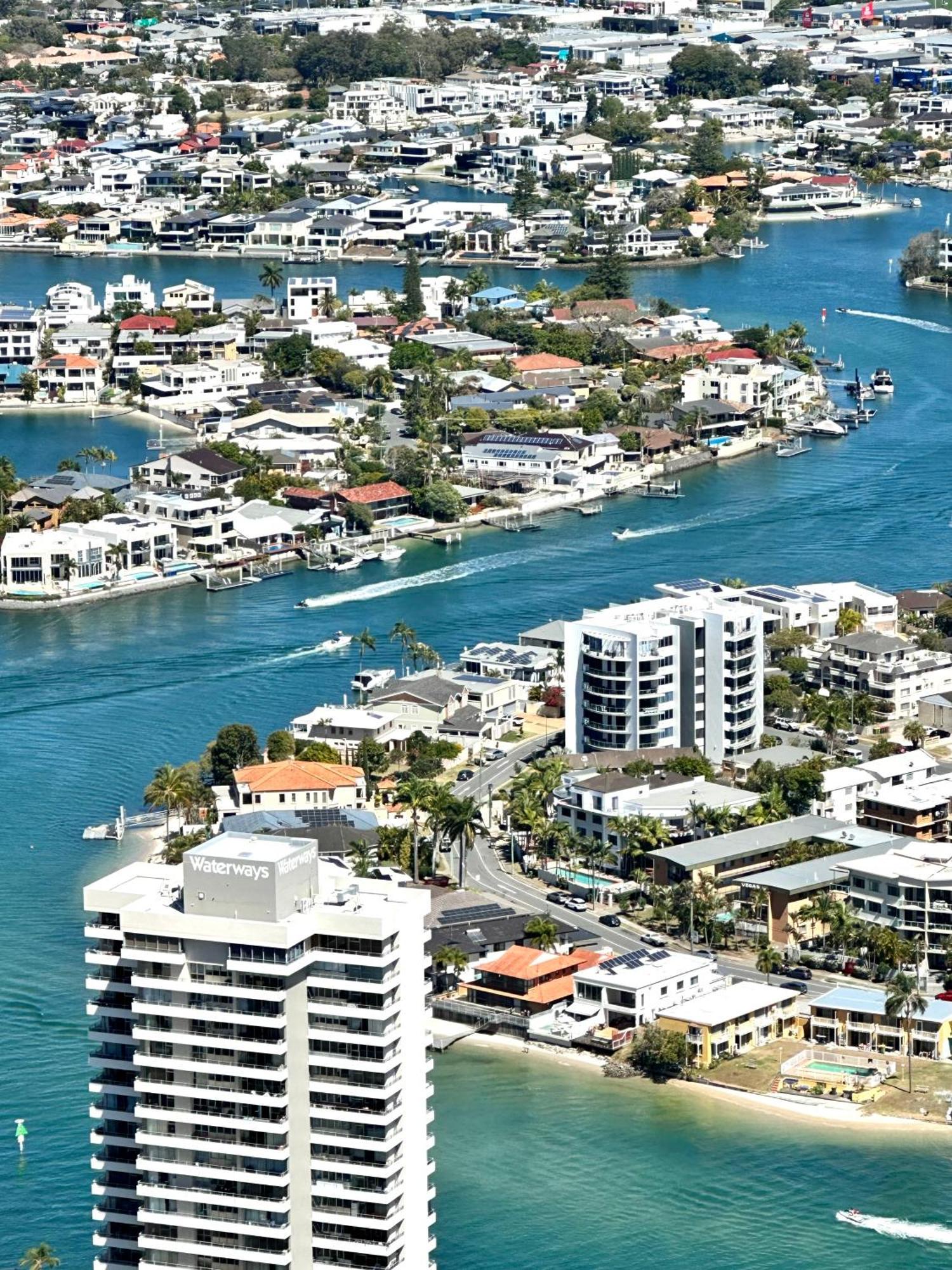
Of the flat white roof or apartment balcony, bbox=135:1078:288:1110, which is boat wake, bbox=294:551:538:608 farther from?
apartment balcony, bbox=135:1078:288:1110

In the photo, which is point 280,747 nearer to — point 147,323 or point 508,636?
point 508,636

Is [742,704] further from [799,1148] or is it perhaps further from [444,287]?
[444,287]

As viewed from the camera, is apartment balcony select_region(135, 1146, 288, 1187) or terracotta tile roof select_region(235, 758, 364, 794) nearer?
apartment balcony select_region(135, 1146, 288, 1187)

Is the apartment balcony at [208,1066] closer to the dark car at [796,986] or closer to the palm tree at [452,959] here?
the palm tree at [452,959]

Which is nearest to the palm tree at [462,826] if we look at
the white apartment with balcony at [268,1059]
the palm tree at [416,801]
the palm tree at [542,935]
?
the palm tree at [416,801]

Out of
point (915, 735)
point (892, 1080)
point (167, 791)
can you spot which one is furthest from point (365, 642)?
point (892, 1080)

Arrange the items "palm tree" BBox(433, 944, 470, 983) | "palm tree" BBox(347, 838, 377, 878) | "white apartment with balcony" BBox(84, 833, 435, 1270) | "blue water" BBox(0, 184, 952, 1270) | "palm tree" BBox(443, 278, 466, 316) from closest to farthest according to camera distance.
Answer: "white apartment with balcony" BBox(84, 833, 435, 1270), "blue water" BBox(0, 184, 952, 1270), "palm tree" BBox(433, 944, 470, 983), "palm tree" BBox(347, 838, 377, 878), "palm tree" BBox(443, 278, 466, 316)

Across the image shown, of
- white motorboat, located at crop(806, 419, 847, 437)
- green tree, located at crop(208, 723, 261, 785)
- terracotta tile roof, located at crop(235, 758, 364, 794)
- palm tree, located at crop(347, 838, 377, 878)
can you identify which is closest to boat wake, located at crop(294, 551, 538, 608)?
green tree, located at crop(208, 723, 261, 785)
